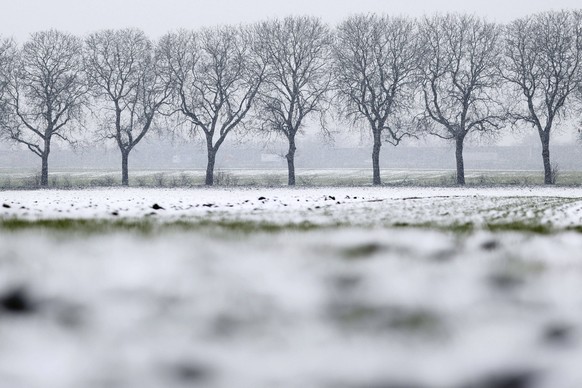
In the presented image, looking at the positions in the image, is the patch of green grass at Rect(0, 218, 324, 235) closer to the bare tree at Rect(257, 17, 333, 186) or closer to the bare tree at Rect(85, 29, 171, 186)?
the bare tree at Rect(257, 17, 333, 186)

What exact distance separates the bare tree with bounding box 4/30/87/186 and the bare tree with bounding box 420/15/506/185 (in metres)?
25.2

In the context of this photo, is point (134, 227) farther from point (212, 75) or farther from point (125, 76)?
point (125, 76)

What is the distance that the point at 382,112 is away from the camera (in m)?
39.8

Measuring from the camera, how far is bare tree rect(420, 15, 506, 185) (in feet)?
121

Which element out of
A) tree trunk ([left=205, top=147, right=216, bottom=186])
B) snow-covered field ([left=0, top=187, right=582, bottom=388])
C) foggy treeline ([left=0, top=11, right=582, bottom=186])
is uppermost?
foggy treeline ([left=0, top=11, right=582, bottom=186])

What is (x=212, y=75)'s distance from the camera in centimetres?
3969

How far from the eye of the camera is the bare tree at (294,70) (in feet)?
126

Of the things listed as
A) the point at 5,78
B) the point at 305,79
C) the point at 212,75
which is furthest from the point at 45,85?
the point at 305,79

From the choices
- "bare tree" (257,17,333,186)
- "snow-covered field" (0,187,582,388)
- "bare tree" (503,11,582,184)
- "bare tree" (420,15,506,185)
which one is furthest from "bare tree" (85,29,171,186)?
"snow-covered field" (0,187,582,388)

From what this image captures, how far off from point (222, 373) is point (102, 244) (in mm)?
1108

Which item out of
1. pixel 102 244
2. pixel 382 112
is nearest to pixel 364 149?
pixel 382 112

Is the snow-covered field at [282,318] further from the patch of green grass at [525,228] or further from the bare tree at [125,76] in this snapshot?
the bare tree at [125,76]

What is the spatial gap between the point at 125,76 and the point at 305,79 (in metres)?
13.6

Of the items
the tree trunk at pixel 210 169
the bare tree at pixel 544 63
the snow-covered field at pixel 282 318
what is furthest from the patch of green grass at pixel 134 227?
the bare tree at pixel 544 63
